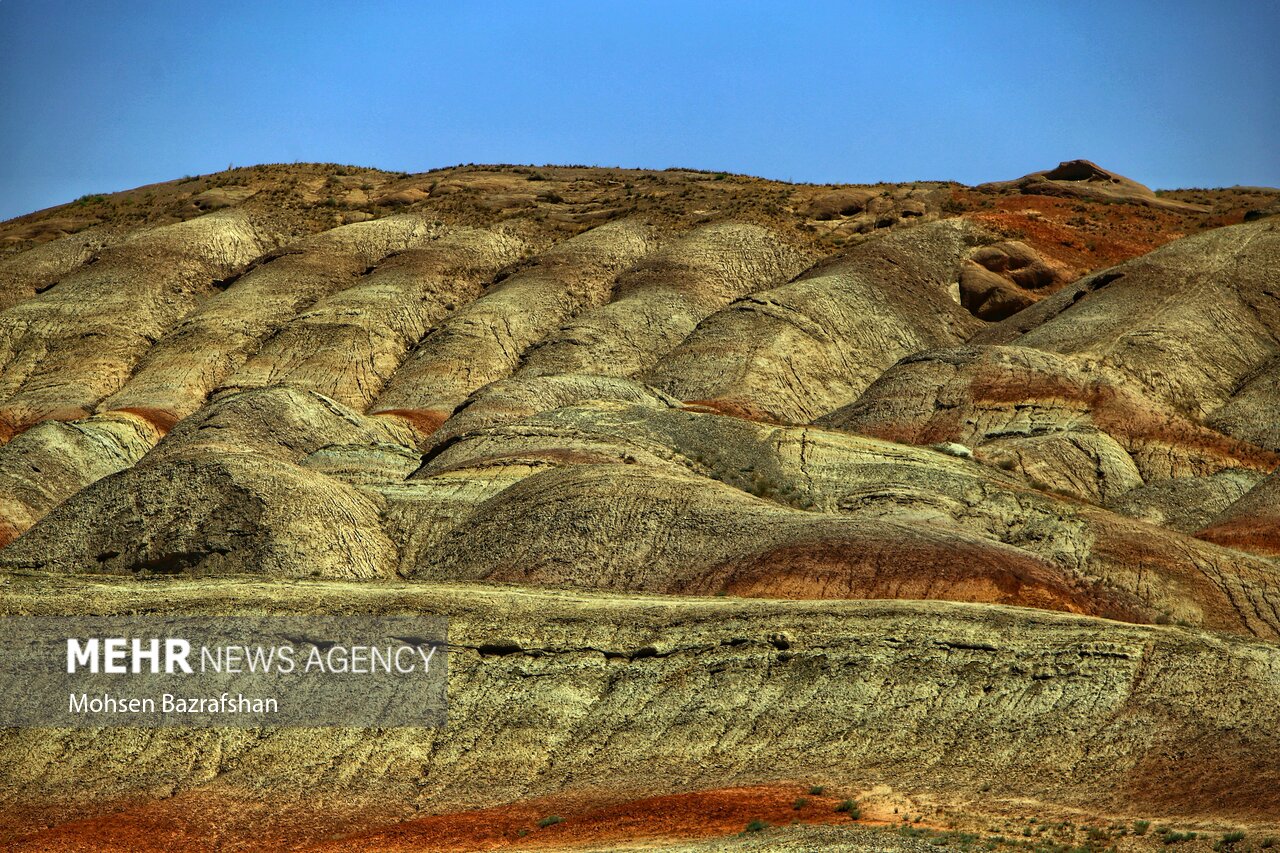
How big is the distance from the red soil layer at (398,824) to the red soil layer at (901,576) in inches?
431

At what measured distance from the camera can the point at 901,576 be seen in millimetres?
35344

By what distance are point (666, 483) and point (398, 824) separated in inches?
660

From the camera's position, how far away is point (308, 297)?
7612 centimetres

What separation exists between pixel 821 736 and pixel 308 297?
178 feet

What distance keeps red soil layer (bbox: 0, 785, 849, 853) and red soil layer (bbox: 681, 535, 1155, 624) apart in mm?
10954

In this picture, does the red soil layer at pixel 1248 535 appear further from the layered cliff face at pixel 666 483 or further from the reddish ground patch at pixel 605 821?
the reddish ground patch at pixel 605 821

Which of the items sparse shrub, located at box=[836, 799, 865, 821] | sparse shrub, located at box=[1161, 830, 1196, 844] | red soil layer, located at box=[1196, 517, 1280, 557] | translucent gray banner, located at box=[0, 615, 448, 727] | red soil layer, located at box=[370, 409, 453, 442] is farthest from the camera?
red soil layer, located at box=[370, 409, 453, 442]

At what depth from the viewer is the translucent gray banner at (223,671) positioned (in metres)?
27.3

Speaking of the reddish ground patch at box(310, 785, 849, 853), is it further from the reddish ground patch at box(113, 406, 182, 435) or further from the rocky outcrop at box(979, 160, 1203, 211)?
the rocky outcrop at box(979, 160, 1203, 211)

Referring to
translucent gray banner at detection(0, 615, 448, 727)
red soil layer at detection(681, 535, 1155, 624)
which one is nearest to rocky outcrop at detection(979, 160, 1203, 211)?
red soil layer at detection(681, 535, 1155, 624)

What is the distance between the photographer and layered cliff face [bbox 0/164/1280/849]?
25938 millimetres

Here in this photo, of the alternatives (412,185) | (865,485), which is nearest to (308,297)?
(412,185)

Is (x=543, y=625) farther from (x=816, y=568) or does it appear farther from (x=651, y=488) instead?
(x=651, y=488)

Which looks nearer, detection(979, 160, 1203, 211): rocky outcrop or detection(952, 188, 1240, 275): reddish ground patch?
detection(952, 188, 1240, 275): reddish ground patch
